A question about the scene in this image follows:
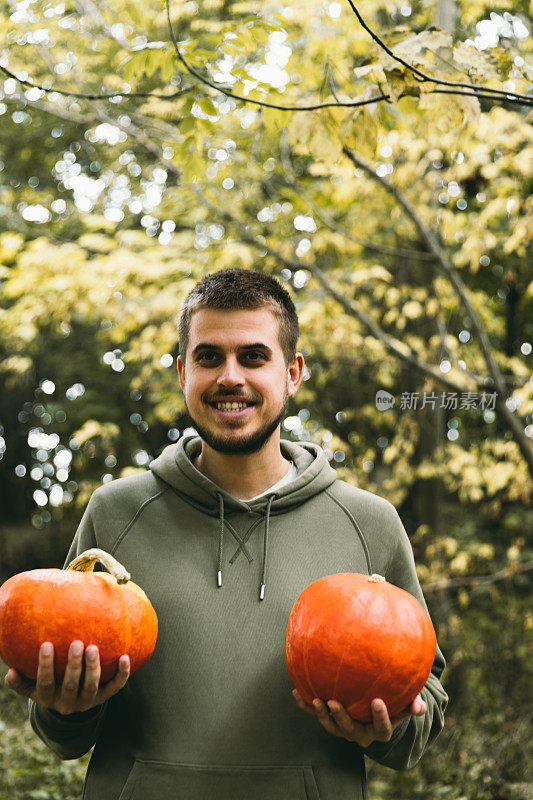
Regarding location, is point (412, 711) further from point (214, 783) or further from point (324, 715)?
point (214, 783)

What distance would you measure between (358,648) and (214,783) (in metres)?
0.49

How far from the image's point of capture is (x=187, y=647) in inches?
70.6

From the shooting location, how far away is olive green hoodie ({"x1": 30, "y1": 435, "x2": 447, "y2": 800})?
1.72m

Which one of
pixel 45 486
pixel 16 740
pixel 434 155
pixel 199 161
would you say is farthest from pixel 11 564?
pixel 199 161

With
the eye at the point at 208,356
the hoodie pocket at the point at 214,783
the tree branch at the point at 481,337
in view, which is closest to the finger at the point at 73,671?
the hoodie pocket at the point at 214,783

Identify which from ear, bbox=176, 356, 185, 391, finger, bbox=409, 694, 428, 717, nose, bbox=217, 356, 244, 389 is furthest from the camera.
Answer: ear, bbox=176, 356, 185, 391

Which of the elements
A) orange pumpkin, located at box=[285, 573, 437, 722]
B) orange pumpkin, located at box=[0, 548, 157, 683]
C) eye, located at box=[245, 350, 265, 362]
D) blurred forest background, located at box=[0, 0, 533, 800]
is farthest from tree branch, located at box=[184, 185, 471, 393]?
orange pumpkin, located at box=[0, 548, 157, 683]

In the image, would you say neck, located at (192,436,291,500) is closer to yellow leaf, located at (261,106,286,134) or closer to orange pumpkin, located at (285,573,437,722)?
orange pumpkin, located at (285,573,437,722)

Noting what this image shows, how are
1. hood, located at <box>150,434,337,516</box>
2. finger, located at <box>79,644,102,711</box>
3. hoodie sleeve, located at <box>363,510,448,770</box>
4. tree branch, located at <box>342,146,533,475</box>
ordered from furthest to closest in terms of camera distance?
tree branch, located at <box>342,146,533,475</box>, hood, located at <box>150,434,337,516</box>, hoodie sleeve, located at <box>363,510,448,770</box>, finger, located at <box>79,644,102,711</box>

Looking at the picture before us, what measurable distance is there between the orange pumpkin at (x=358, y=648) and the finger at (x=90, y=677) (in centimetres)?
43

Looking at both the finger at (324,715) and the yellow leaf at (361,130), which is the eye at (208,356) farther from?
the finger at (324,715)

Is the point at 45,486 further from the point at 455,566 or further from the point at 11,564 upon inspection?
the point at 455,566

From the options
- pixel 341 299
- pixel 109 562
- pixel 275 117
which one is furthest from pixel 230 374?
pixel 341 299

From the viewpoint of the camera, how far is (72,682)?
4.96 ft
